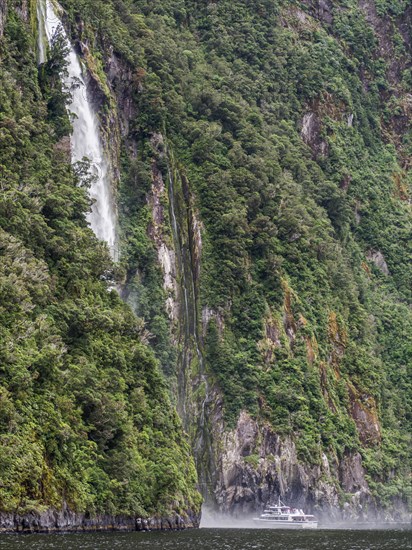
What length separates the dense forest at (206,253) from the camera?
73250 mm

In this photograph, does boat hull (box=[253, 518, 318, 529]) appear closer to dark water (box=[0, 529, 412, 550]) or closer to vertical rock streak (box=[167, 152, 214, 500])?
vertical rock streak (box=[167, 152, 214, 500])

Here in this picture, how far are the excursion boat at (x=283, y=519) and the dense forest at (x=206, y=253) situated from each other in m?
4.21

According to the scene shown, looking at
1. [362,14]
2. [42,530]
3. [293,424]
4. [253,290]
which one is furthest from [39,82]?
[362,14]

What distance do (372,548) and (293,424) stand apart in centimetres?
3903

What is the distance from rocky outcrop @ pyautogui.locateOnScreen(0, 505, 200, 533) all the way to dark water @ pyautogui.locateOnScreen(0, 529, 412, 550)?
1326mm

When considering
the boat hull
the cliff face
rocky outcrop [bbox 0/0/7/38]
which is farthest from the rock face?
rocky outcrop [bbox 0/0/7/38]

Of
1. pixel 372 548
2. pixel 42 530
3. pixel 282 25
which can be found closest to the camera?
pixel 42 530

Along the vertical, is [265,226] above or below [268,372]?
above

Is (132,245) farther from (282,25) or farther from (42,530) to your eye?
(282,25)

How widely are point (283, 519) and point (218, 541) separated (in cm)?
3075

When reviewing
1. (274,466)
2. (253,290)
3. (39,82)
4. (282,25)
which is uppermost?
(282,25)

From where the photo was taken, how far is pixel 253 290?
111562 mm

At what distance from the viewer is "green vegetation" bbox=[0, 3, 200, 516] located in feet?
214

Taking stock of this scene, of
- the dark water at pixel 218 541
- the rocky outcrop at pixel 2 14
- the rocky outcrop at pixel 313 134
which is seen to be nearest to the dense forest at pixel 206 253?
the rocky outcrop at pixel 313 134
